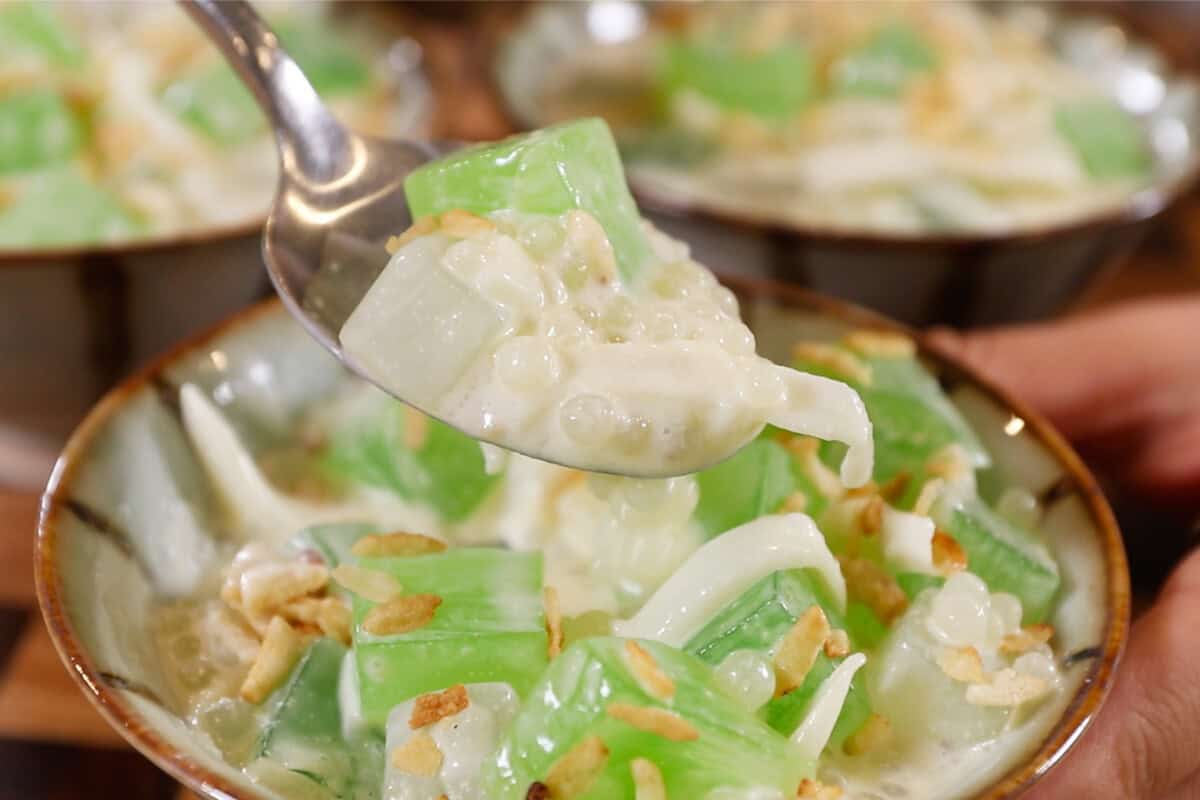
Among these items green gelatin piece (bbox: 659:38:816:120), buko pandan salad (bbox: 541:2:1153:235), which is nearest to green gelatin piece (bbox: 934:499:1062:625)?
buko pandan salad (bbox: 541:2:1153:235)

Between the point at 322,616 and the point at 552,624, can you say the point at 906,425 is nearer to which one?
the point at 552,624

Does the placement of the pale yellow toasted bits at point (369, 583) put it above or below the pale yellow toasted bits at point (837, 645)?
above

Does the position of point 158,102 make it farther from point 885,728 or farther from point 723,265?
point 885,728

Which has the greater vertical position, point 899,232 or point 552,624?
point 552,624

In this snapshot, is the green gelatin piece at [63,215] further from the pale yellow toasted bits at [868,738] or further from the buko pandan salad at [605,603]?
the pale yellow toasted bits at [868,738]

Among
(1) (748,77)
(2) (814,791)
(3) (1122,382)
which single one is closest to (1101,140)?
(1) (748,77)

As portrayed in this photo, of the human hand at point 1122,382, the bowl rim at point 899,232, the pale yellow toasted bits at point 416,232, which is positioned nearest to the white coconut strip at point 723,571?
the pale yellow toasted bits at point 416,232
